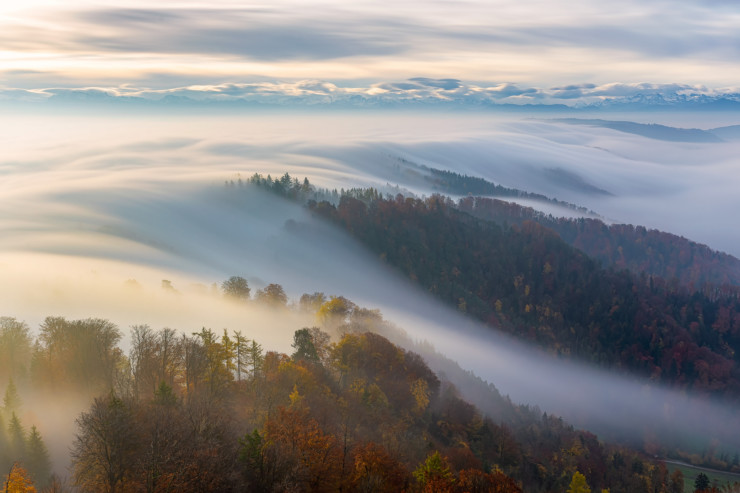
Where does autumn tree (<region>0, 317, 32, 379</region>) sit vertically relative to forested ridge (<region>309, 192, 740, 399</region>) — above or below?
above

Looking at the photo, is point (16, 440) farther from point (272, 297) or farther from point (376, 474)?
point (272, 297)

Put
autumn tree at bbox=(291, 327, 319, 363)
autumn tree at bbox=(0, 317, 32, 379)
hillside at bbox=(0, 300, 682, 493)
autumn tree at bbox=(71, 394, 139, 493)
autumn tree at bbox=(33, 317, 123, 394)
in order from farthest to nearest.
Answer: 1. autumn tree at bbox=(291, 327, 319, 363)
2. autumn tree at bbox=(0, 317, 32, 379)
3. autumn tree at bbox=(33, 317, 123, 394)
4. hillside at bbox=(0, 300, 682, 493)
5. autumn tree at bbox=(71, 394, 139, 493)

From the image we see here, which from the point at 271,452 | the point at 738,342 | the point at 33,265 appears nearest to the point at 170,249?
the point at 33,265

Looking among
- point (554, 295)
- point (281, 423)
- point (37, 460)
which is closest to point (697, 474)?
point (554, 295)

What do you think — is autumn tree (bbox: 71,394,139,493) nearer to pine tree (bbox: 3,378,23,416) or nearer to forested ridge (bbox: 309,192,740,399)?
pine tree (bbox: 3,378,23,416)

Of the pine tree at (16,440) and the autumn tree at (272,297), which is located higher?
the pine tree at (16,440)

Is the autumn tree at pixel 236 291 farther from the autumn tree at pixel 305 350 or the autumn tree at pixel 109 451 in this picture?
the autumn tree at pixel 109 451

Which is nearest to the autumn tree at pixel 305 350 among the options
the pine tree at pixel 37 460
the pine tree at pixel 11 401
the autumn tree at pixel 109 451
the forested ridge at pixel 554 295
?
the pine tree at pixel 11 401

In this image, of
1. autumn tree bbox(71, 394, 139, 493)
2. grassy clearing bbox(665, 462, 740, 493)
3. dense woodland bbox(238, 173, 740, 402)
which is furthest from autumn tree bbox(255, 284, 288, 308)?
grassy clearing bbox(665, 462, 740, 493)

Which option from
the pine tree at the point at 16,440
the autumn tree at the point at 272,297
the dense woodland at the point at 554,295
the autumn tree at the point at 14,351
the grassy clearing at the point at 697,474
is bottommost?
the grassy clearing at the point at 697,474

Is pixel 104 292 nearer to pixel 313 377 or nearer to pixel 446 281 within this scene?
pixel 313 377
